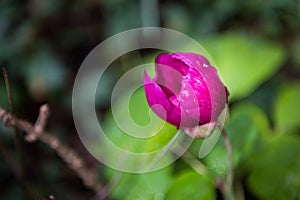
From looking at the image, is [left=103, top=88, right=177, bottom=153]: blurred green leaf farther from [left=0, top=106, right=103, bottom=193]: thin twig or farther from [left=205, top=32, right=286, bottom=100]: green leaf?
[left=205, top=32, right=286, bottom=100]: green leaf

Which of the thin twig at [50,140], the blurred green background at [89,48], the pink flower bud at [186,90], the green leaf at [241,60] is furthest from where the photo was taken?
the blurred green background at [89,48]

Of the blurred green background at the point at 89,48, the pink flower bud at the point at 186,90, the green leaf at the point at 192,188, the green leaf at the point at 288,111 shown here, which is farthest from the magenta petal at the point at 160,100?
the blurred green background at the point at 89,48

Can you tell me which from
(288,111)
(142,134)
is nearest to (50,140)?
(142,134)

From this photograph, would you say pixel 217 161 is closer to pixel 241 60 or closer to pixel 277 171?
pixel 277 171

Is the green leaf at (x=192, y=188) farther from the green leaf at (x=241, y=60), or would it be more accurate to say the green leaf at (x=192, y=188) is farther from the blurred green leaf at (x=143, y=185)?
the green leaf at (x=241, y=60)

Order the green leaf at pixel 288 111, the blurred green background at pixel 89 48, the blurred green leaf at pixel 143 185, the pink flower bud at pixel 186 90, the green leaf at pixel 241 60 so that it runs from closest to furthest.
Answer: the pink flower bud at pixel 186 90, the blurred green leaf at pixel 143 185, the green leaf at pixel 288 111, the green leaf at pixel 241 60, the blurred green background at pixel 89 48

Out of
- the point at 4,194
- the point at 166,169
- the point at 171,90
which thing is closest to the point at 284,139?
the point at 166,169

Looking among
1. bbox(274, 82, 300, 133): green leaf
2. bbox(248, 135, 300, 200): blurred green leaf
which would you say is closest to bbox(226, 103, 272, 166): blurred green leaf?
bbox(248, 135, 300, 200): blurred green leaf

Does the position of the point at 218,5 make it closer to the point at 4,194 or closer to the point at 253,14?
the point at 253,14
